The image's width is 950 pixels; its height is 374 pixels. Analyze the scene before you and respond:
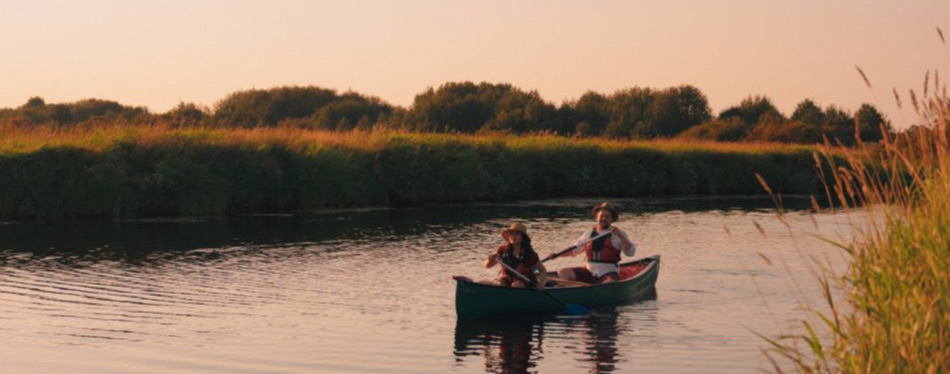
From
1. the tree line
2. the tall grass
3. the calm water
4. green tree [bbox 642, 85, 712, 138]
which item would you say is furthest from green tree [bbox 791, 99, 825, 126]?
the tall grass

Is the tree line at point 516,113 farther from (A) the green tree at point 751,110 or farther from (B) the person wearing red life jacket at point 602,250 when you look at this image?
(B) the person wearing red life jacket at point 602,250

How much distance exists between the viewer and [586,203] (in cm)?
3956

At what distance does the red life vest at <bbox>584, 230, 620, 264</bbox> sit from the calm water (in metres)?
0.96

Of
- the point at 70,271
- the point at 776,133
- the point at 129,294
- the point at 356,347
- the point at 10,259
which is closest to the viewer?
the point at 356,347

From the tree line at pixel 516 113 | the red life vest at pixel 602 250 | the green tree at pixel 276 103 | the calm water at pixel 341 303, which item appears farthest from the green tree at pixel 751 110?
the red life vest at pixel 602 250

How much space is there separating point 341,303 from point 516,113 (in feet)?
178

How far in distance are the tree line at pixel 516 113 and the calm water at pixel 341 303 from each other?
38820mm

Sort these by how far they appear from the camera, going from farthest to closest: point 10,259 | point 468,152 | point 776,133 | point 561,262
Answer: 1. point 776,133
2. point 468,152
3. point 561,262
4. point 10,259

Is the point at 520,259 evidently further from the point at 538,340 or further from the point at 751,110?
the point at 751,110

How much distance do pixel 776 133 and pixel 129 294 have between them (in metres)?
55.1

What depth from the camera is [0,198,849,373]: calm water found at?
1241cm

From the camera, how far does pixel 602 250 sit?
17.3m

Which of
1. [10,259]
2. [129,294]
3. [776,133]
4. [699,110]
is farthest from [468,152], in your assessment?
[699,110]

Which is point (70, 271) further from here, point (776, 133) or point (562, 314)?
point (776, 133)
